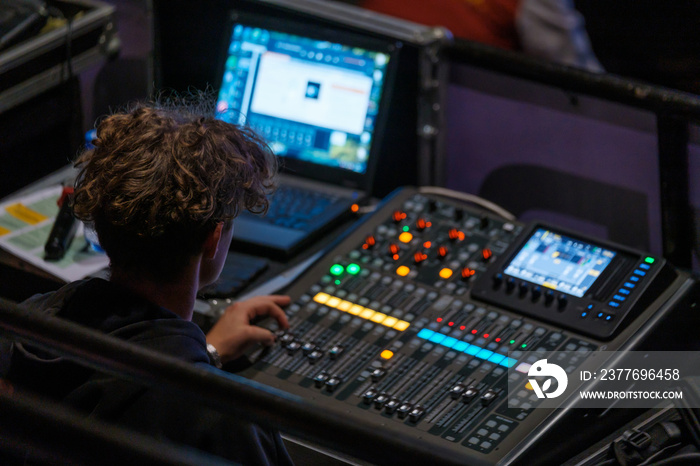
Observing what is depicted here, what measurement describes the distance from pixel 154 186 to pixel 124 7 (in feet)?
10.6

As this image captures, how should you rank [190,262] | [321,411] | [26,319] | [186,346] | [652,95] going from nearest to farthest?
[321,411] < [26,319] < [186,346] < [190,262] < [652,95]

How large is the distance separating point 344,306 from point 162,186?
561 millimetres

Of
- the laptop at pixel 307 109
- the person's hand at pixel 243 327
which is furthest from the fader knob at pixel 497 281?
the laptop at pixel 307 109

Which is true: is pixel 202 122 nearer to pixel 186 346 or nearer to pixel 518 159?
pixel 186 346

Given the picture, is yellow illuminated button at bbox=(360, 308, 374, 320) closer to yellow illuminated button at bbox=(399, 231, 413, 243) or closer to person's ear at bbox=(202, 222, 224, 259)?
yellow illuminated button at bbox=(399, 231, 413, 243)

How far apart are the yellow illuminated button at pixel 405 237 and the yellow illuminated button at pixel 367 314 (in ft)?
0.70

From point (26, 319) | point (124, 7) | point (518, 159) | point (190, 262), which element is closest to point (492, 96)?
point (518, 159)

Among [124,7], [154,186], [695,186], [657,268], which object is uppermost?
[154,186]

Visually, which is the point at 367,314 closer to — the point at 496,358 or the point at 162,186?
the point at 496,358

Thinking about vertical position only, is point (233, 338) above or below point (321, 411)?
below

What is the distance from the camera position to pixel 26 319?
82cm

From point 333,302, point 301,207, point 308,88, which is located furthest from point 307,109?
point 333,302

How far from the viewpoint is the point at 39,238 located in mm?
1950

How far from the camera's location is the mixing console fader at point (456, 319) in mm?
1404
